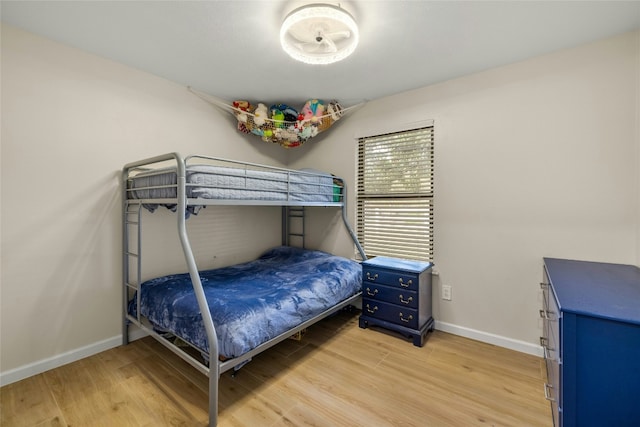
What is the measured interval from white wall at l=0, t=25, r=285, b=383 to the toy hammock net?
0.65 meters

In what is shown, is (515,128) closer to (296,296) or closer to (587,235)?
(587,235)

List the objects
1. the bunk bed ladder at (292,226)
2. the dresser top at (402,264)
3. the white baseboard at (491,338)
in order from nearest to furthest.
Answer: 1. the white baseboard at (491,338)
2. the dresser top at (402,264)
3. the bunk bed ladder at (292,226)

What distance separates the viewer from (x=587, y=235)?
187 cm

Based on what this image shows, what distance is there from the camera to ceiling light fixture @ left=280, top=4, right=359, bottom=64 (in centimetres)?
145

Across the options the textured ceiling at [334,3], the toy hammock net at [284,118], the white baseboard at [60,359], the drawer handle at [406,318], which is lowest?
the white baseboard at [60,359]

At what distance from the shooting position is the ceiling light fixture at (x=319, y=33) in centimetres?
145

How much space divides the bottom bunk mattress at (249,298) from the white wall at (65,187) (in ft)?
1.24

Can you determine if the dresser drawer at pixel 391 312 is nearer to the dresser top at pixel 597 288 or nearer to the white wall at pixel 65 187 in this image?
the dresser top at pixel 597 288

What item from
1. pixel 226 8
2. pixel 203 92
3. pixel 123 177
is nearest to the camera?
pixel 226 8

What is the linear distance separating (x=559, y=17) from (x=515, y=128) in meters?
0.72

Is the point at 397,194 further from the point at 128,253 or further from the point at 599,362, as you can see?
the point at 128,253

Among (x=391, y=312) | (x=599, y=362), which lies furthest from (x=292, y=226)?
(x=599, y=362)

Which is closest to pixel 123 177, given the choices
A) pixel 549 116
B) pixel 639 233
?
pixel 549 116

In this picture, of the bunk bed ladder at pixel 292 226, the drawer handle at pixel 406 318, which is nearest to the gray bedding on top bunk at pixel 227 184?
the bunk bed ladder at pixel 292 226
